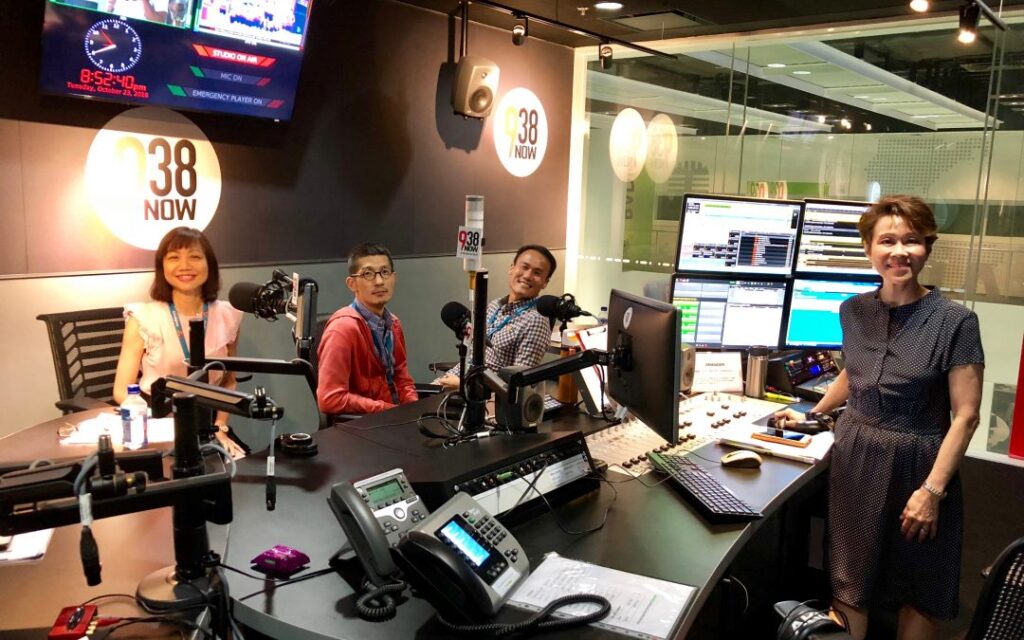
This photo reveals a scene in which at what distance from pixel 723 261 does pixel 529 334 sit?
0.86 metres

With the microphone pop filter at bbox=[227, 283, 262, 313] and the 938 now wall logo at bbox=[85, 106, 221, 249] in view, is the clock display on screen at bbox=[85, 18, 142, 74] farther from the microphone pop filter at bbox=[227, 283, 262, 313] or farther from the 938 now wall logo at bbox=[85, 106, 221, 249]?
the microphone pop filter at bbox=[227, 283, 262, 313]

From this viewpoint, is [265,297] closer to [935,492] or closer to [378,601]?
[378,601]

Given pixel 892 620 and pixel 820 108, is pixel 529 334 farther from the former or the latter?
pixel 820 108

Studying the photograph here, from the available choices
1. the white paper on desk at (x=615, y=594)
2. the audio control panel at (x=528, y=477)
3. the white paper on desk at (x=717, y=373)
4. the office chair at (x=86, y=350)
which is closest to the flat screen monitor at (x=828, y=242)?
the white paper on desk at (x=717, y=373)

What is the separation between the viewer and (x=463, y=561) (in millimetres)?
1435

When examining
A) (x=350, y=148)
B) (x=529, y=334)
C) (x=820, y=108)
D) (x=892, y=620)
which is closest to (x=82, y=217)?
(x=350, y=148)

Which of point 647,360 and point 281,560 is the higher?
point 647,360

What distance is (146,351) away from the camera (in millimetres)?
3303

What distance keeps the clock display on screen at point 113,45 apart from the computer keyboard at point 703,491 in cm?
276

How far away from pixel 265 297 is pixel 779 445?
166 centimetres

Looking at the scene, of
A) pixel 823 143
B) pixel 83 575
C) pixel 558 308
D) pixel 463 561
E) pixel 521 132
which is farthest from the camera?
pixel 521 132

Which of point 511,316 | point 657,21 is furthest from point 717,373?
point 657,21

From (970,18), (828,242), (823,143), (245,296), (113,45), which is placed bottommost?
(245,296)

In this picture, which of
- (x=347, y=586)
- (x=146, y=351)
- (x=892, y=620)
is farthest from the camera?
(x=146, y=351)
